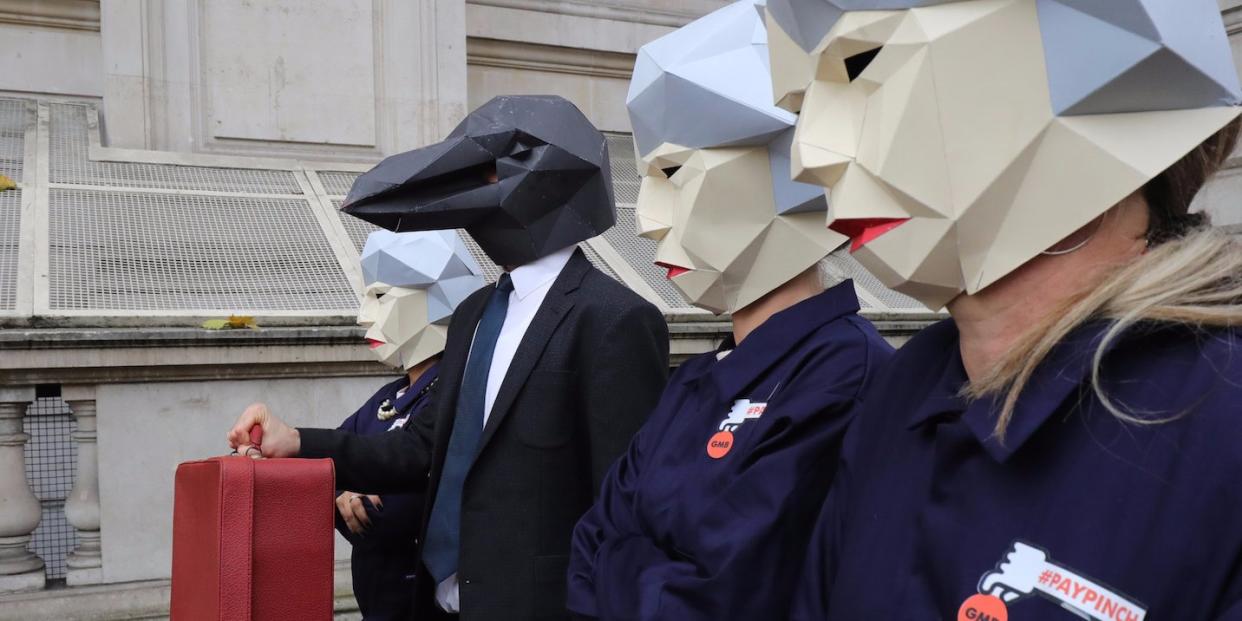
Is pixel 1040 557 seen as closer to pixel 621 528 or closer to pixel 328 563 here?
pixel 621 528

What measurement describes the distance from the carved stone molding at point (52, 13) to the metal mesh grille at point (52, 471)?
9.54 ft

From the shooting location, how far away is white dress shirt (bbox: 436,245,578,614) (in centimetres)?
295

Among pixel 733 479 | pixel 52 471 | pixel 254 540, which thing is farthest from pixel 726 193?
pixel 52 471

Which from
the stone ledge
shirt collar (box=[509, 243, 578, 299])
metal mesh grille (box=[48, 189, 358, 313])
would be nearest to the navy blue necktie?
shirt collar (box=[509, 243, 578, 299])

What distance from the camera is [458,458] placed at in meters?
2.95

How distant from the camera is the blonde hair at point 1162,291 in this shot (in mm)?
1233

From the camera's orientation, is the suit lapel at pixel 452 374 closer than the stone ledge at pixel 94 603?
Yes

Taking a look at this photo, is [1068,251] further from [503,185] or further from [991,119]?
[503,185]

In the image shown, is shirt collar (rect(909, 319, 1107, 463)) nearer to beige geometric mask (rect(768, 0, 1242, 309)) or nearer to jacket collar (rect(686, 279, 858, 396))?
beige geometric mask (rect(768, 0, 1242, 309))

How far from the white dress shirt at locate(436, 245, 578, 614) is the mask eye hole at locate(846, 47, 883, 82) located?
1.45 m

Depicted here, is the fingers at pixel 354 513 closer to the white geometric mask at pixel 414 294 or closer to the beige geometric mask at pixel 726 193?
the white geometric mask at pixel 414 294

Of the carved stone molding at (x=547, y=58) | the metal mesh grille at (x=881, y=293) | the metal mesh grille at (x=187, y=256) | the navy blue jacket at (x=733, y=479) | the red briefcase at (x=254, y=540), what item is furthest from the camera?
the carved stone molding at (x=547, y=58)

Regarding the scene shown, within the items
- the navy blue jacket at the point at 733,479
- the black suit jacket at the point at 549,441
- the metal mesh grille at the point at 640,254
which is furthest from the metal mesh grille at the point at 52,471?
the navy blue jacket at the point at 733,479

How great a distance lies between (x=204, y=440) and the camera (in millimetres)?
5074
